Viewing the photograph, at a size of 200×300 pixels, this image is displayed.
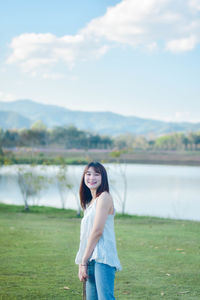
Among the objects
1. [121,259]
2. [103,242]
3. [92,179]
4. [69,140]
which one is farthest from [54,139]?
[103,242]

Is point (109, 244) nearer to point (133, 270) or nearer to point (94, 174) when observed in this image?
point (94, 174)

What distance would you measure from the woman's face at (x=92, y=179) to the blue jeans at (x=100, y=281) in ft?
1.65

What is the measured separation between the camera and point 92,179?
9.09 feet

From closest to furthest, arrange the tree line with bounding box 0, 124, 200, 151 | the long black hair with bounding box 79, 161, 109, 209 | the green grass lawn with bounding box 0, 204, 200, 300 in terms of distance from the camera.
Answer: the long black hair with bounding box 79, 161, 109, 209
the green grass lawn with bounding box 0, 204, 200, 300
the tree line with bounding box 0, 124, 200, 151

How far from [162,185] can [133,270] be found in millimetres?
20074

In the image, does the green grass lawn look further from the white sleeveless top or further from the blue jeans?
the white sleeveless top

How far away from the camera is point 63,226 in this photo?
9203 mm

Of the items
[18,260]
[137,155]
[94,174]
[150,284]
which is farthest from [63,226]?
[137,155]

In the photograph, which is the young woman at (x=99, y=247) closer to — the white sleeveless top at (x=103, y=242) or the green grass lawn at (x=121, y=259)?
the white sleeveless top at (x=103, y=242)

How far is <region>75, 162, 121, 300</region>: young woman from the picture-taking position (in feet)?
8.37

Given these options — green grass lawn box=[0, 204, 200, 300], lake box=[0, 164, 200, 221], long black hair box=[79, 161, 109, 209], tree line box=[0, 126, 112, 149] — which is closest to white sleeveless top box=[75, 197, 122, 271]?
long black hair box=[79, 161, 109, 209]

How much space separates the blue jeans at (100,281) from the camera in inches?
100

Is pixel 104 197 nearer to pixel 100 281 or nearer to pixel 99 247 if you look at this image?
pixel 99 247

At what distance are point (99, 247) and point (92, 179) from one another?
46 cm
